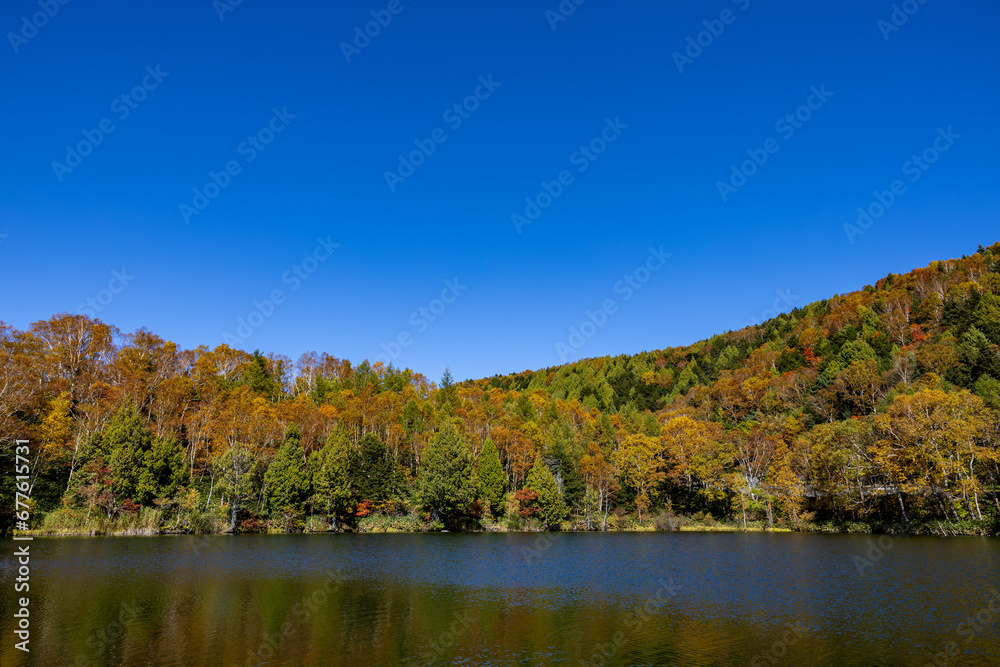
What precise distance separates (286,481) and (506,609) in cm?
5168

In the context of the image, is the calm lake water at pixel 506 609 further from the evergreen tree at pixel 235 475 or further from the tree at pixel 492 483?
the tree at pixel 492 483

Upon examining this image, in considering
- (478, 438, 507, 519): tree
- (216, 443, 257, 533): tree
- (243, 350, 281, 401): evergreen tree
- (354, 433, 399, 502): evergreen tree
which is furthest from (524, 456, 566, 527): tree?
(243, 350, 281, 401): evergreen tree

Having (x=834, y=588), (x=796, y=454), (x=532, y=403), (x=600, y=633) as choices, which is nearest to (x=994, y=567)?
(x=834, y=588)

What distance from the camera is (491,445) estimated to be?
3014 inches

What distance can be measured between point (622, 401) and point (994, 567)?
328ft

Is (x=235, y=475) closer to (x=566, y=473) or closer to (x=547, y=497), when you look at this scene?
(x=547, y=497)

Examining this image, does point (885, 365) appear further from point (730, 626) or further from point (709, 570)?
point (730, 626)

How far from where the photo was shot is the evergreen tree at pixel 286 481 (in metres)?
66.7

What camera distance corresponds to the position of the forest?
184 feet

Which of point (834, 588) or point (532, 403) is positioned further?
point (532, 403)

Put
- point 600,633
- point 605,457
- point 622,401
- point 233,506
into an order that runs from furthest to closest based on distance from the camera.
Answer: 1. point 622,401
2. point 605,457
3. point 233,506
4. point 600,633

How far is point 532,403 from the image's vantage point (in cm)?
10869

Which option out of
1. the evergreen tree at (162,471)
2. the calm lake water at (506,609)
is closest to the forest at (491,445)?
the evergreen tree at (162,471)

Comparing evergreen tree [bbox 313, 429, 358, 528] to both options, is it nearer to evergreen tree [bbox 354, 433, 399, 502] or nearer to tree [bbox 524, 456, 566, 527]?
evergreen tree [bbox 354, 433, 399, 502]
